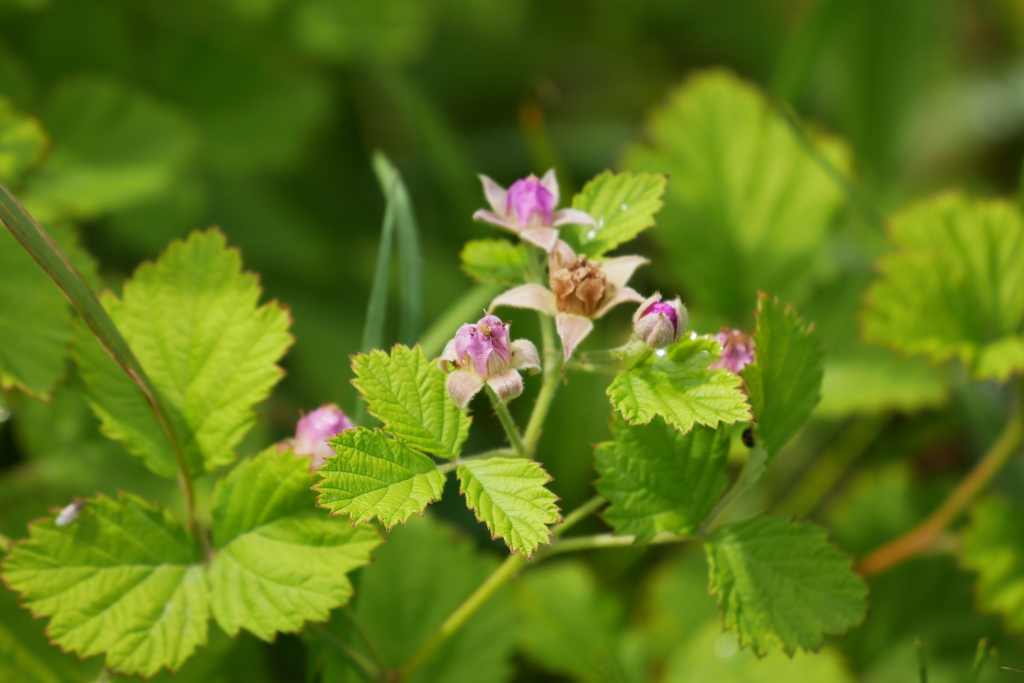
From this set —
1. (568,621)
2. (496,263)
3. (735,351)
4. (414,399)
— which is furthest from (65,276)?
(568,621)

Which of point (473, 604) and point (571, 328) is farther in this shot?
point (473, 604)

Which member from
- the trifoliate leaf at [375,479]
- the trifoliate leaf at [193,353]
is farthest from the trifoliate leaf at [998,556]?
the trifoliate leaf at [193,353]

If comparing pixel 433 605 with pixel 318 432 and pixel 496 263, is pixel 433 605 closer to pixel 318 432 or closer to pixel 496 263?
pixel 318 432

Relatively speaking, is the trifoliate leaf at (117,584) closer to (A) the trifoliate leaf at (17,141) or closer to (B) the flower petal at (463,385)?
(B) the flower petal at (463,385)

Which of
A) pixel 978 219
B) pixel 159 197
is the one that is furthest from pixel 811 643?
pixel 159 197

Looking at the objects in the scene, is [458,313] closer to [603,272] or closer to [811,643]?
[603,272]
